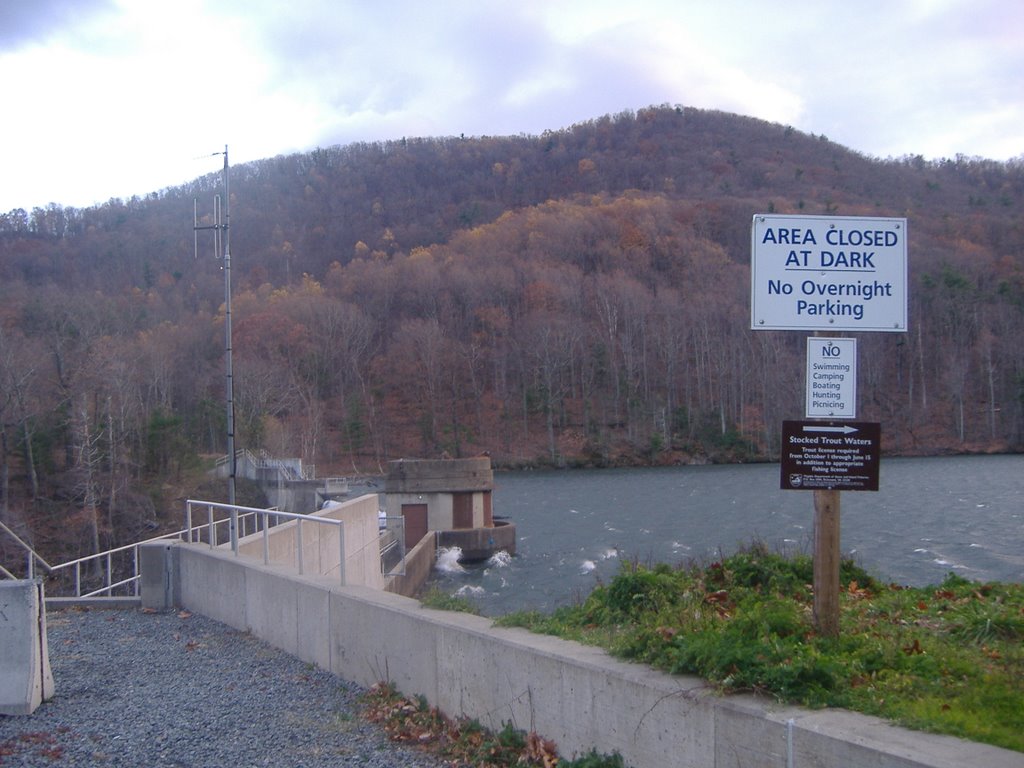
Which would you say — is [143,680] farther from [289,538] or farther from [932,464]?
[932,464]

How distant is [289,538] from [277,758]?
820 centimetres

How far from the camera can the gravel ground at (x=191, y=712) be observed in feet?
21.9

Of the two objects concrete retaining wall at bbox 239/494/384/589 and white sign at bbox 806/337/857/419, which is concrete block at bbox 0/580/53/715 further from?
white sign at bbox 806/337/857/419

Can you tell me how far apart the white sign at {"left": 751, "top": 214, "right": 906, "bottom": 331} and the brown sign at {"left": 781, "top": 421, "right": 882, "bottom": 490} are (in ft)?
2.20

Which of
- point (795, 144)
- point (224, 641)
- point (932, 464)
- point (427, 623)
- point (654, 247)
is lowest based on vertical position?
point (932, 464)

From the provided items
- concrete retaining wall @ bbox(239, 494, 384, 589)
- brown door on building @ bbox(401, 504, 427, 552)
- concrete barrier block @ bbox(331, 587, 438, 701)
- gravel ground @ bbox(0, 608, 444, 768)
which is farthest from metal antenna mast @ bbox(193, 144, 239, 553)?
brown door on building @ bbox(401, 504, 427, 552)

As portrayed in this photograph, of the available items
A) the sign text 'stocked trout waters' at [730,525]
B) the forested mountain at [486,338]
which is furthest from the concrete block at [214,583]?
the forested mountain at [486,338]

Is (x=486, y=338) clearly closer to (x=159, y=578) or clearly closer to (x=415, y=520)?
(x=415, y=520)

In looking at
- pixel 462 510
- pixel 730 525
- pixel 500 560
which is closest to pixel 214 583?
pixel 500 560

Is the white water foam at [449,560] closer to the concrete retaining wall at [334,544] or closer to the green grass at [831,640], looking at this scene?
the concrete retaining wall at [334,544]

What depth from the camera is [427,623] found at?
7422mm

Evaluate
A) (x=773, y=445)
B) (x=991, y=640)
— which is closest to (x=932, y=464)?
(x=773, y=445)

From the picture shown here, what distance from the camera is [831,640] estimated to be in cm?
570

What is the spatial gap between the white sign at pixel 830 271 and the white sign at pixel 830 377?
161 millimetres
